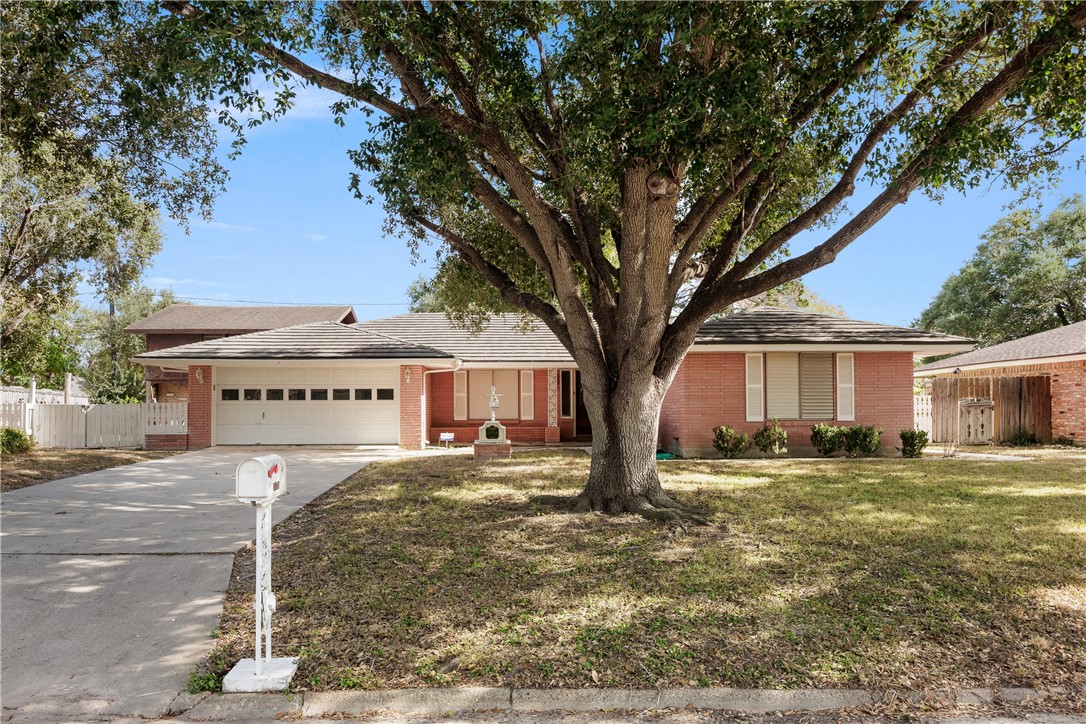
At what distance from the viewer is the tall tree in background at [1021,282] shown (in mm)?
32562

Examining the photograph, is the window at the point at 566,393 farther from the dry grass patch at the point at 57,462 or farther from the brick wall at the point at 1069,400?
the brick wall at the point at 1069,400

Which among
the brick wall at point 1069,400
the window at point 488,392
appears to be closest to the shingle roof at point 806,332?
the brick wall at point 1069,400

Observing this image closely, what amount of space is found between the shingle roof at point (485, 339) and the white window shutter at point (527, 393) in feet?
2.54

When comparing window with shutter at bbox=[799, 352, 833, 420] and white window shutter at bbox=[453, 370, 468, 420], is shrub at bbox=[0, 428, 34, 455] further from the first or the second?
window with shutter at bbox=[799, 352, 833, 420]

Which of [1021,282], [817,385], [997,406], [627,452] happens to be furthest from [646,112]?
[1021,282]

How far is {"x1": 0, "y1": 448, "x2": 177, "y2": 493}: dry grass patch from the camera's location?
1245 centimetres

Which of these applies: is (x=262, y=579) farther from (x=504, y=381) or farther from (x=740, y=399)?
(x=504, y=381)

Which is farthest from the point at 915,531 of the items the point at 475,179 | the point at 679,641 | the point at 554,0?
the point at 554,0

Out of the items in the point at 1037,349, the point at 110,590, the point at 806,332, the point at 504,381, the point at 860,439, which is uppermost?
the point at 806,332

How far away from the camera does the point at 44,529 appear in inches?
312

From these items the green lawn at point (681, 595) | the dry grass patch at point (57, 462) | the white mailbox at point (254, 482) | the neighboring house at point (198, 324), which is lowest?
the green lawn at point (681, 595)

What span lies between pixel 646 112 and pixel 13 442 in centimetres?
1814

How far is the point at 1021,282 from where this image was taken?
33.3 meters

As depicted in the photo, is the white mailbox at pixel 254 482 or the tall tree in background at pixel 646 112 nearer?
the white mailbox at pixel 254 482
